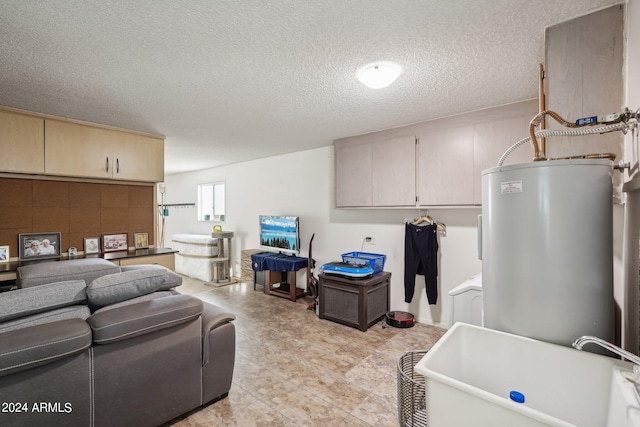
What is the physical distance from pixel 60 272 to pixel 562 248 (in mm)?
2924

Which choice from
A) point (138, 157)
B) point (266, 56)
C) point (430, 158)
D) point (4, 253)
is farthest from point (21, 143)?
point (430, 158)

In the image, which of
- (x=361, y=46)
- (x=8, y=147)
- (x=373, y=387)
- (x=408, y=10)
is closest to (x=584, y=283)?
(x=408, y=10)

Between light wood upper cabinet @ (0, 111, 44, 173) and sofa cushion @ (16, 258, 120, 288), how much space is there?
1199mm

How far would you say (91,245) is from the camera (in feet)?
11.3

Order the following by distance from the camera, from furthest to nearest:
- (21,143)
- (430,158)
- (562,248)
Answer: (430,158) < (21,143) < (562,248)

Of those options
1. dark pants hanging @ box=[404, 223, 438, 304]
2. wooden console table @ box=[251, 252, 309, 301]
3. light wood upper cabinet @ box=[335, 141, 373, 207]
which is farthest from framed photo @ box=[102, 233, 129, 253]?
dark pants hanging @ box=[404, 223, 438, 304]

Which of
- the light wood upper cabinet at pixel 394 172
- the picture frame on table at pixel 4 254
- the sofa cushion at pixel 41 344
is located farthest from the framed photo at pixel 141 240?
the light wood upper cabinet at pixel 394 172

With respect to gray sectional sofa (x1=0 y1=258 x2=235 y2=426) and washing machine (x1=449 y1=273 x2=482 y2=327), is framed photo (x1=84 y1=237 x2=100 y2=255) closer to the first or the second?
gray sectional sofa (x1=0 y1=258 x2=235 y2=426)

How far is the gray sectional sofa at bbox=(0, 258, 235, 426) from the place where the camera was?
51.1 inches

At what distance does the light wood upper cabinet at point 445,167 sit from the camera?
2947 millimetres

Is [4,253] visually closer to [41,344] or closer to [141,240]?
[141,240]

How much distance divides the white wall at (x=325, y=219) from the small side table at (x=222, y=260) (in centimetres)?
21

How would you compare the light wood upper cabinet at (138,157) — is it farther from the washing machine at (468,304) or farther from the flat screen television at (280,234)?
the washing machine at (468,304)

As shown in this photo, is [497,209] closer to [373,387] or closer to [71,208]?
[373,387]
